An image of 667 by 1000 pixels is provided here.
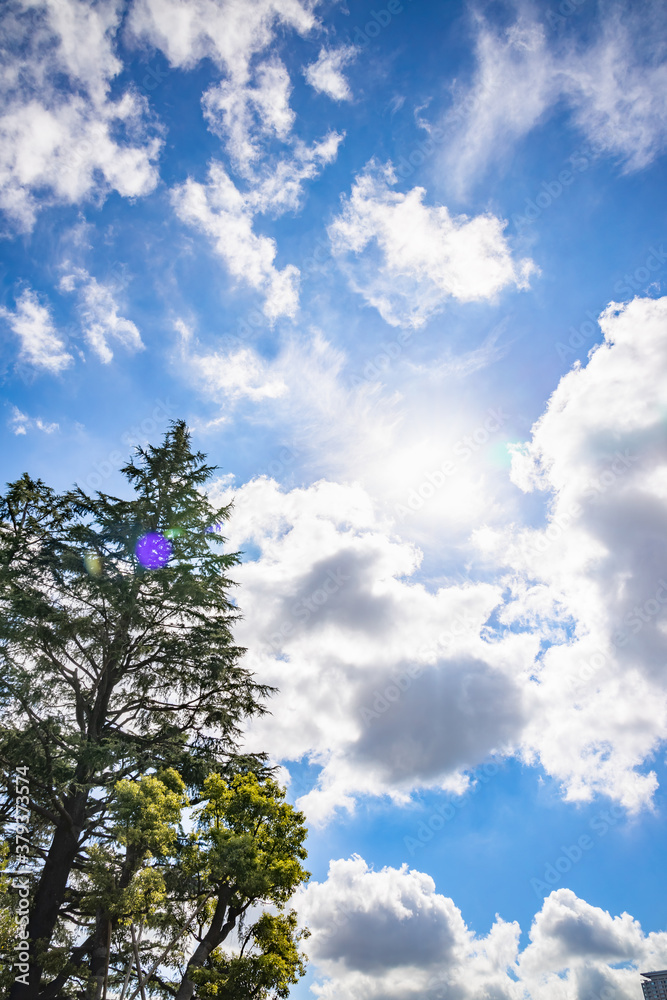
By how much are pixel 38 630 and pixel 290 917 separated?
12.1m

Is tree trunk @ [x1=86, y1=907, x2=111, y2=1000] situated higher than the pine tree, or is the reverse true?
the pine tree

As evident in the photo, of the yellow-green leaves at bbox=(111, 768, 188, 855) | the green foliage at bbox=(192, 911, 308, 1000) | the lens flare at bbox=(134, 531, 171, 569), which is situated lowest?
the green foliage at bbox=(192, 911, 308, 1000)

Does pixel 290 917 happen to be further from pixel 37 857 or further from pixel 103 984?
pixel 37 857

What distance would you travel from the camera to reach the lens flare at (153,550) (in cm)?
1917

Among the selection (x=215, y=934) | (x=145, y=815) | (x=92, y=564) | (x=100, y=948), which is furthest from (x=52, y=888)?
(x=92, y=564)

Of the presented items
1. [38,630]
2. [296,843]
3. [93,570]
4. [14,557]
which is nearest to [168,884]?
[296,843]

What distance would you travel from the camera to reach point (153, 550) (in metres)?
19.4

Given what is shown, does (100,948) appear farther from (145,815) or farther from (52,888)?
(145,815)

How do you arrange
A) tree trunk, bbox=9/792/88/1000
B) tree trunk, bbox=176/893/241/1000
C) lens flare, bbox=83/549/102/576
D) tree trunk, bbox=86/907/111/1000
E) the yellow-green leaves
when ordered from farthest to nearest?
1. lens flare, bbox=83/549/102/576
2. tree trunk, bbox=176/893/241/1000
3. tree trunk, bbox=86/907/111/1000
4. the yellow-green leaves
5. tree trunk, bbox=9/792/88/1000

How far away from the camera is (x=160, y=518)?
20625 millimetres

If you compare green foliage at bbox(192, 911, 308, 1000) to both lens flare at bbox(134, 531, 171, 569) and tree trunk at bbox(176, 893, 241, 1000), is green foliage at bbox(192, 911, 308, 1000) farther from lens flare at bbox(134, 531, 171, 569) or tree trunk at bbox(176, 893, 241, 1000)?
lens flare at bbox(134, 531, 171, 569)

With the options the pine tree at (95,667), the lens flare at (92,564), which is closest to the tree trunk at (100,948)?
the pine tree at (95,667)

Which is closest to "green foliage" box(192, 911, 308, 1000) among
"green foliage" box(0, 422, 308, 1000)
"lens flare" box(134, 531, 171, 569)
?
"green foliage" box(0, 422, 308, 1000)

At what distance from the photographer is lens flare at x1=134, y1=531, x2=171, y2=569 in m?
19.2
